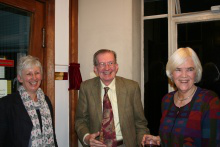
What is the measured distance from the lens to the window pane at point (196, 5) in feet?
8.47

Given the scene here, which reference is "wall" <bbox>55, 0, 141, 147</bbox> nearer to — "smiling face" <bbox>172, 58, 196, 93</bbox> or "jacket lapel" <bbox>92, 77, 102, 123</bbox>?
"jacket lapel" <bbox>92, 77, 102, 123</bbox>

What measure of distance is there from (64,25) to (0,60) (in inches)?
39.3

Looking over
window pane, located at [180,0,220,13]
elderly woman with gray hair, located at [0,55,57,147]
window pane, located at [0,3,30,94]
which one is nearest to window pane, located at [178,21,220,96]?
window pane, located at [180,0,220,13]

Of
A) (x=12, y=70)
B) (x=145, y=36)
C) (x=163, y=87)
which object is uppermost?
(x=145, y=36)

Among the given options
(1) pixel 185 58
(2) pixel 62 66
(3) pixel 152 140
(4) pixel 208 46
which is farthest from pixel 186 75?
(2) pixel 62 66

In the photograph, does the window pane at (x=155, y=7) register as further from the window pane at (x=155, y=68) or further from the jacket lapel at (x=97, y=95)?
the jacket lapel at (x=97, y=95)

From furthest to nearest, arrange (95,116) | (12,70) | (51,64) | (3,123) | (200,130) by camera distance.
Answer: (51,64) < (12,70) < (95,116) < (3,123) < (200,130)

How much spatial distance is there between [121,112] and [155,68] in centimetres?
107

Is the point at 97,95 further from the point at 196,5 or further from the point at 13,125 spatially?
the point at 196,5

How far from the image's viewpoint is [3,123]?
1.78 m

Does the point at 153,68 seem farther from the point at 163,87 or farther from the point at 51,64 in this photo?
the point at 51,64

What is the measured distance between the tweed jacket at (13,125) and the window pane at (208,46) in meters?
1.98

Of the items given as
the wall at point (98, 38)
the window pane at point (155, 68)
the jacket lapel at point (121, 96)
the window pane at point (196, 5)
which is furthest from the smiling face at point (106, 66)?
the window pane at point (196, 5)

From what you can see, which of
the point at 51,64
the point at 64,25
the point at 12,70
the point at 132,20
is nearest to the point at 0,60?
the point at 12,70
